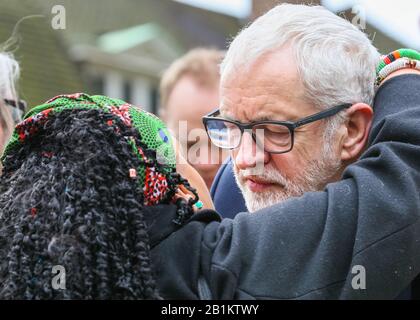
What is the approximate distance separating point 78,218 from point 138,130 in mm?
365

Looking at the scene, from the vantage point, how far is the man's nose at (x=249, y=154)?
296 centimetres

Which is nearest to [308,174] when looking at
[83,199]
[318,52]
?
[318,52]

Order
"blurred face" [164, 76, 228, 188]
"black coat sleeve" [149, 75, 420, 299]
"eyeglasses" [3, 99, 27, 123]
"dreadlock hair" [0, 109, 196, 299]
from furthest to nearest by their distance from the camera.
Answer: "blurred face" [164, 76, 228, 188] → "eyeglasses" [3, 99, 27, 123] → "black coat sleeve" [149, 75, 420, 299] → "dreadlock hair" [0, 109, 196, 299]

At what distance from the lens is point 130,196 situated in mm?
2379

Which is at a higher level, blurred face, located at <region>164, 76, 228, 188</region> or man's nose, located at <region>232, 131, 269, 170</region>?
man's nose, located at <region>232, 131, 269, 170</region>

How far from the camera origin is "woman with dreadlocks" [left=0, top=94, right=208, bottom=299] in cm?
231

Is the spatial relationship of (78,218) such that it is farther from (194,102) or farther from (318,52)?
(194,102)

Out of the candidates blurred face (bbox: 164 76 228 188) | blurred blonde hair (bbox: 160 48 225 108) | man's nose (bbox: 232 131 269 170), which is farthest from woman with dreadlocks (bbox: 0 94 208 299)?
blurred blonde hair (bbox: 160 48 225 108)

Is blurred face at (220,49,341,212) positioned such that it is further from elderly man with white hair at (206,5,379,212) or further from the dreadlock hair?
the dreadlock hair

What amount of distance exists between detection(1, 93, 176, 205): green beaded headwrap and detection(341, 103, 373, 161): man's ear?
0.73m

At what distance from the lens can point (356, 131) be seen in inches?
121
